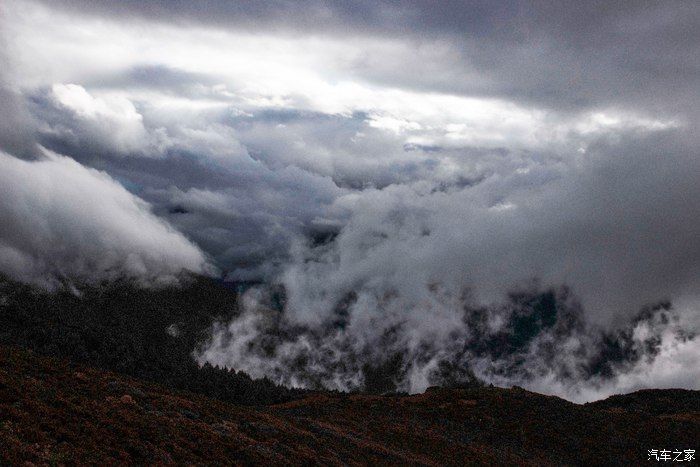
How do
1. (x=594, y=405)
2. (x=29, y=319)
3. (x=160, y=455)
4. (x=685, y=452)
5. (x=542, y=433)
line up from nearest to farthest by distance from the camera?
(x=160, y=455) → (x=685, y=452) → (x=542, y=433) → (x=594, y=405) → (x=29, y=319)

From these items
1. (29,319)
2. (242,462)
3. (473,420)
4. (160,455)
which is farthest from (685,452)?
(29,319)

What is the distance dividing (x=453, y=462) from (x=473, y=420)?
78.1ft

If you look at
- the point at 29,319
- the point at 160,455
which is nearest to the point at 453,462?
the point at 160,455

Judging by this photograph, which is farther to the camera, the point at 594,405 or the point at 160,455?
the point at 594,405

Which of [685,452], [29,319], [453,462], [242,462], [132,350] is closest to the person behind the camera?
[242,462]

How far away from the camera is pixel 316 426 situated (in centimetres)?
5712

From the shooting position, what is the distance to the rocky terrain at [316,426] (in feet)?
99.6

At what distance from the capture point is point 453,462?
55.7 m

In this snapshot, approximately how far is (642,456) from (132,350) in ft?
361

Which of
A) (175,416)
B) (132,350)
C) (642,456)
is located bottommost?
(642,456)

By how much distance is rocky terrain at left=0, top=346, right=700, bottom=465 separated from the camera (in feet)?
99.6

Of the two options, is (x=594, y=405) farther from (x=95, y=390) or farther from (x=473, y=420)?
(x=95, y=390)

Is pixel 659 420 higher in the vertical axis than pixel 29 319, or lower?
lower

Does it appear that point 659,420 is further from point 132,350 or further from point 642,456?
point 132,350
